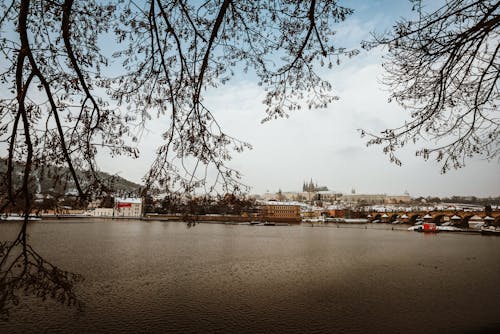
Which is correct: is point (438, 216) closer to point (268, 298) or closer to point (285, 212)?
point (285, 212)

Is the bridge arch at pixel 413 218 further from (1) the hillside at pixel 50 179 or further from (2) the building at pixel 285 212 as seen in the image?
(1) the hillside at pixel 50 179

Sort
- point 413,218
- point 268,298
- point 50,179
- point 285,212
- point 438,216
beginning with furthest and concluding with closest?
point 285,212, point 413,218, point 438,216, point 268,298, point 50,179

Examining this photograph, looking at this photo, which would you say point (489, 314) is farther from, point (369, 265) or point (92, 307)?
point (92, 307)

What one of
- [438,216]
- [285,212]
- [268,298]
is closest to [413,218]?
[438,216]

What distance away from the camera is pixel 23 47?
2.77m

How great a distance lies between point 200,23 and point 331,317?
10.7 metres

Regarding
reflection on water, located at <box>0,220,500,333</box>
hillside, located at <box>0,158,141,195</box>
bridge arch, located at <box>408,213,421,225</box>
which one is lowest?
bridge arch, located at <box>408,213,421,225</box>

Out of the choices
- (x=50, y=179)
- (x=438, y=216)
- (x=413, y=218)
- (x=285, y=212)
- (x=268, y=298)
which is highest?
(x=50, y=179)

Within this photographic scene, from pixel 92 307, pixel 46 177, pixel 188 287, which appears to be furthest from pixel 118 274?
pixel 46 177

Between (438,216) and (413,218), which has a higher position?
(438,216)

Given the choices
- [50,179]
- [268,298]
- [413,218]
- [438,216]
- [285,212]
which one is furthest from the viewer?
[285,212]

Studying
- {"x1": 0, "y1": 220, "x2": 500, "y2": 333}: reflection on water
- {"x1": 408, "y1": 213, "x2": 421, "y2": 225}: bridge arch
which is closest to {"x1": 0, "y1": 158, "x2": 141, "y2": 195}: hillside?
{"x1": 0, "y1": 220, "x2": 500, "y2": 333}: reflection on water

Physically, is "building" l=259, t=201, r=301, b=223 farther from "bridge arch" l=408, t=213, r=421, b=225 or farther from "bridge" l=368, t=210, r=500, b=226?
"bridge arch" l=408, t=213, r=421, b=225

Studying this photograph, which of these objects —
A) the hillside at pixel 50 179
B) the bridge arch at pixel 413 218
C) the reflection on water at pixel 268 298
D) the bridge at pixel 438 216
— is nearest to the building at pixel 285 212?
the bridge at pixel 438 216
